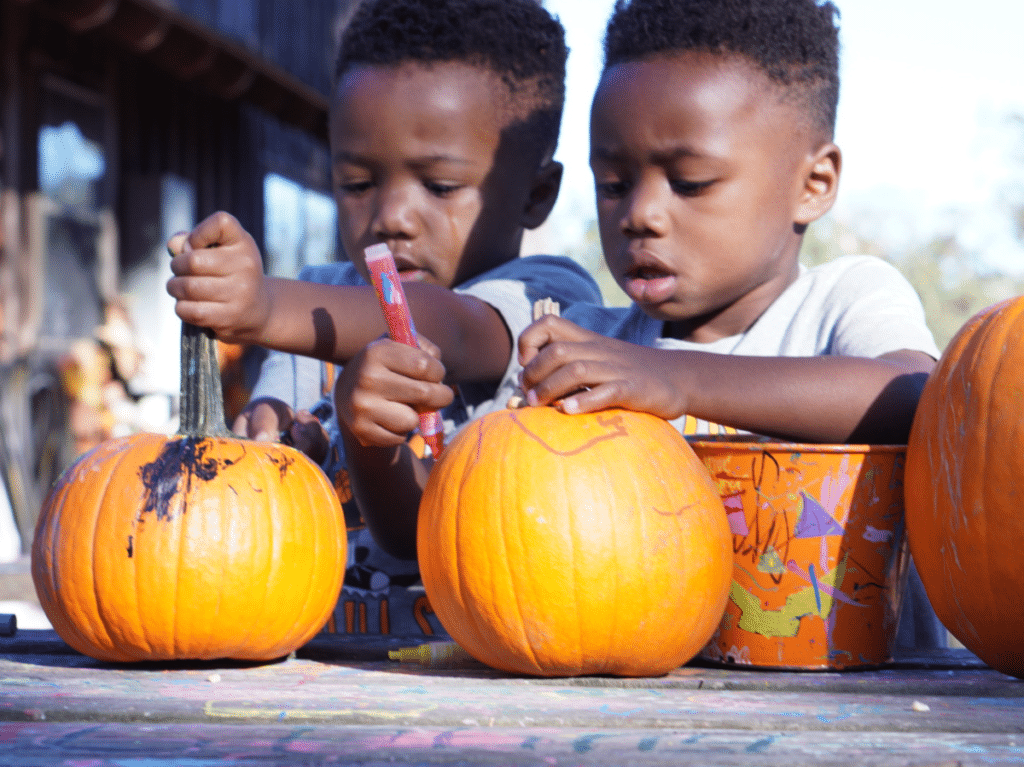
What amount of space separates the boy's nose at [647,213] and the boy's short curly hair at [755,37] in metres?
0.32

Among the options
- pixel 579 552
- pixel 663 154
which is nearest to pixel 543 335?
pixel 579 552

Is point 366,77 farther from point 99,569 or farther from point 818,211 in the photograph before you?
point 99,569

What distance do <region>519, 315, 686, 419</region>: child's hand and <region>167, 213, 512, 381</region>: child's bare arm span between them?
395 millimetres

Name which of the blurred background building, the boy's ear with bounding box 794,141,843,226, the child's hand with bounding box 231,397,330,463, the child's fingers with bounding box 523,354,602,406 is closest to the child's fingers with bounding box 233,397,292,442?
the child's hand with bounding box 231,397,330,463

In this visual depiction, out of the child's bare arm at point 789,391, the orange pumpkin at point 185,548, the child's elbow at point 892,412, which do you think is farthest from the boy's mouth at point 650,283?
the orange pumpkin at point 185,548

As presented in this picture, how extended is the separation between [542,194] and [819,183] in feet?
2.56

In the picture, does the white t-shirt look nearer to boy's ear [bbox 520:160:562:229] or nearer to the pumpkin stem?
boy's ear [bbox 520:160:562:229]

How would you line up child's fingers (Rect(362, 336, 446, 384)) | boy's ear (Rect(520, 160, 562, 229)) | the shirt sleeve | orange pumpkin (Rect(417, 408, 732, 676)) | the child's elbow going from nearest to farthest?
1. orange pumpkin (Rect(417, 408, 732, 676))
2. child's fingers (Rect(362, 336, 446, 384))
3. the child's elbow
4. the shirt sleeve
5. boy's ear (Rect(520, 160, 562, 229))

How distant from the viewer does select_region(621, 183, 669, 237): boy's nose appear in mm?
A: 2213

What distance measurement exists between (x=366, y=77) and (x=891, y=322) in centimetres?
142

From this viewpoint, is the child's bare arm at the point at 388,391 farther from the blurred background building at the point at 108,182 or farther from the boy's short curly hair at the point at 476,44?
the blurred background building at the point at 108,182

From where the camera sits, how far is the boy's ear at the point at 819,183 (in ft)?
7.91

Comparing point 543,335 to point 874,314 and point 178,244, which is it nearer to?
point 178,244

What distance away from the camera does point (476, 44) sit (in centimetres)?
279
